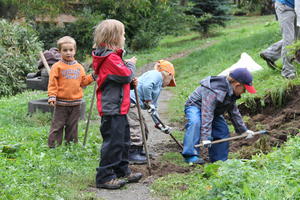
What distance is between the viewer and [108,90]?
5.46m

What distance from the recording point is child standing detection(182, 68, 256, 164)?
627 centimetres

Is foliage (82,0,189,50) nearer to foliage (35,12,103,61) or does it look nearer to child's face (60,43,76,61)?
foliage (35,12,103,61)

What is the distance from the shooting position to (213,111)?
6414mm

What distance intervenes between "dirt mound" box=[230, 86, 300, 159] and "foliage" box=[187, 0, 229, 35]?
57.1 feet

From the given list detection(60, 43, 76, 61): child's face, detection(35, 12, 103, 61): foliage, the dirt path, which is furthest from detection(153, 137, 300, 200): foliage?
detection(35, 12, 103, 61): foliage

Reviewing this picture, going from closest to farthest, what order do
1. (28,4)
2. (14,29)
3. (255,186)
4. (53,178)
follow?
(255,186) < (53,178) < (14,29) < (28,4)

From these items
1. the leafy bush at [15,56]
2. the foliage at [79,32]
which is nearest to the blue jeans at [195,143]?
the leafy bush at [15,56]

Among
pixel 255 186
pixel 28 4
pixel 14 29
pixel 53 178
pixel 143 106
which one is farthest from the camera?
pixel 28 4

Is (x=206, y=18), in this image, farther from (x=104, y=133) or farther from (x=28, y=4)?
(x=104, y=133)

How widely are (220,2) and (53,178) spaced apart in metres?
21.6

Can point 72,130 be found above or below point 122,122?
below

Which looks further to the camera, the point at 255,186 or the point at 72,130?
the point at 72,130

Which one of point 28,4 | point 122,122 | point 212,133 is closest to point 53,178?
point 122,122

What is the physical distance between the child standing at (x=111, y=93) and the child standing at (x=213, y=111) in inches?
46.4
